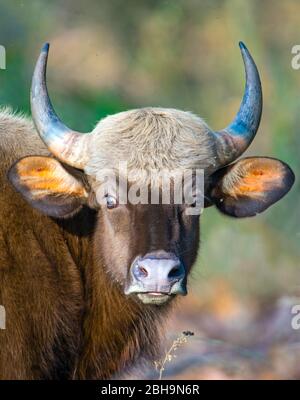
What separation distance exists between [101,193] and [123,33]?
950 cm

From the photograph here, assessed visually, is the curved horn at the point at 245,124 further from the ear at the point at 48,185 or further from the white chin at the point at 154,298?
the white chin at the point at 154,298

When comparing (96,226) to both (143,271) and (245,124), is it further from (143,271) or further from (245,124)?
(245,124)

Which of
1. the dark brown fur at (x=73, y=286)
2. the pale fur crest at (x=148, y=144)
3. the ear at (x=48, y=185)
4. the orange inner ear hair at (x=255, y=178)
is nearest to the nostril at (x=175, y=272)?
the dark brown fur at (x=73, y=286)

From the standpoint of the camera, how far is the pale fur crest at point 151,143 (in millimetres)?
7047

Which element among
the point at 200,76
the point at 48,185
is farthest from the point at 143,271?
Result: the point at 200,76

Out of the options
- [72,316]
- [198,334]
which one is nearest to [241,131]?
[72,316]

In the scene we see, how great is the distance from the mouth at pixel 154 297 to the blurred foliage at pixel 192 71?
707cm

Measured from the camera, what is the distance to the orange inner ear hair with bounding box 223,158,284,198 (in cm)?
757

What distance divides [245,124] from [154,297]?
5.54 ft

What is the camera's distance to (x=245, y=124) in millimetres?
7602

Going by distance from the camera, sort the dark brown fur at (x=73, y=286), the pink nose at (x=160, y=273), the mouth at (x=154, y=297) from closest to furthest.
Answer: the pink nose at (x=160, y=273)
the mouth at (x=154, y=297)
the dark brown fur at (x=73, y=286)

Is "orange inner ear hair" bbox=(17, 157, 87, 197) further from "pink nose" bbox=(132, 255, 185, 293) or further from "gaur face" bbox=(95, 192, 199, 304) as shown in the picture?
"pink nose" bbox=(132, 255, 185, 293)

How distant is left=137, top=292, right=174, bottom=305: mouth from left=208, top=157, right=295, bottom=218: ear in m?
1.11

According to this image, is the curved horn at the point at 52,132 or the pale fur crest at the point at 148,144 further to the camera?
the curved horn at the point at 52,132
